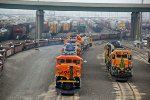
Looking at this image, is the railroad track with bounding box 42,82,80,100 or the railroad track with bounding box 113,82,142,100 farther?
the railroad track with bounding box 113,82,142,100

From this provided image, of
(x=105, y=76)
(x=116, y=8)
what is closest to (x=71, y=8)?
(x=116, y=8)

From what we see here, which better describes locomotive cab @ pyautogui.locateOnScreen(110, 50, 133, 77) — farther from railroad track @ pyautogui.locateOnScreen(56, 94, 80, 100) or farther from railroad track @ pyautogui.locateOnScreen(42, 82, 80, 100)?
railroad track @ pyautogui.locateOnScreen(56, 94, 80, 100)

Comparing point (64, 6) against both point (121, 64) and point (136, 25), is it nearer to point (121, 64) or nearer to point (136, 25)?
point (136, 25)

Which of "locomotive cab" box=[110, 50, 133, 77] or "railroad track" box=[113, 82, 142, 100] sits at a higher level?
"locomotive cab" box=[110, 50, 133, 77]

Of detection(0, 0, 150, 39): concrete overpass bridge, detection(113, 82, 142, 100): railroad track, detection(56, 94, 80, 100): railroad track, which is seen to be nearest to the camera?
detection(56, 94, 80, 100): railroad track

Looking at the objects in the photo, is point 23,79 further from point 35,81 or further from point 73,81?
point 73,81

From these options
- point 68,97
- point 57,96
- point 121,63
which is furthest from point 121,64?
point 57,96

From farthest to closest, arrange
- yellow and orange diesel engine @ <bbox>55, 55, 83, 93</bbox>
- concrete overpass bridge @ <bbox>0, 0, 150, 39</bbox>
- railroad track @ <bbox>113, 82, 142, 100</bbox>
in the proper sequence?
concrete overpass bridge @ <bbox>0, 0, 150, 39</bbox> → yellow and orange diesel engine @ <bbox>55, 55, 83, 93</bbox> → railroad track @ <bbox>113, 82, 142, 100</bbox>

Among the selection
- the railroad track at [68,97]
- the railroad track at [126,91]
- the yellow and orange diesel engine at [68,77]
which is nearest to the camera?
the railroad track at [68,97]

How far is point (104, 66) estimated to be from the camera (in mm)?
53688

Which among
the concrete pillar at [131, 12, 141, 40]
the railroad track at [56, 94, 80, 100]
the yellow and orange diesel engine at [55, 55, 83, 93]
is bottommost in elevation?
the railroad track at [56, 94, 80, 100]

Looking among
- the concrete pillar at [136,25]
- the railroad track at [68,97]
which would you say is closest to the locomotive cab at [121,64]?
the railroad track at [68,97]

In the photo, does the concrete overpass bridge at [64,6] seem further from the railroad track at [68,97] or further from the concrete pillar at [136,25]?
the railroad track at [68,97]

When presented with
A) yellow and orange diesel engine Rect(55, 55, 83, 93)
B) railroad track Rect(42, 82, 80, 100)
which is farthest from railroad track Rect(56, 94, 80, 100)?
yellow and orange diesel engine Rect(55, 55, 83, 93)
